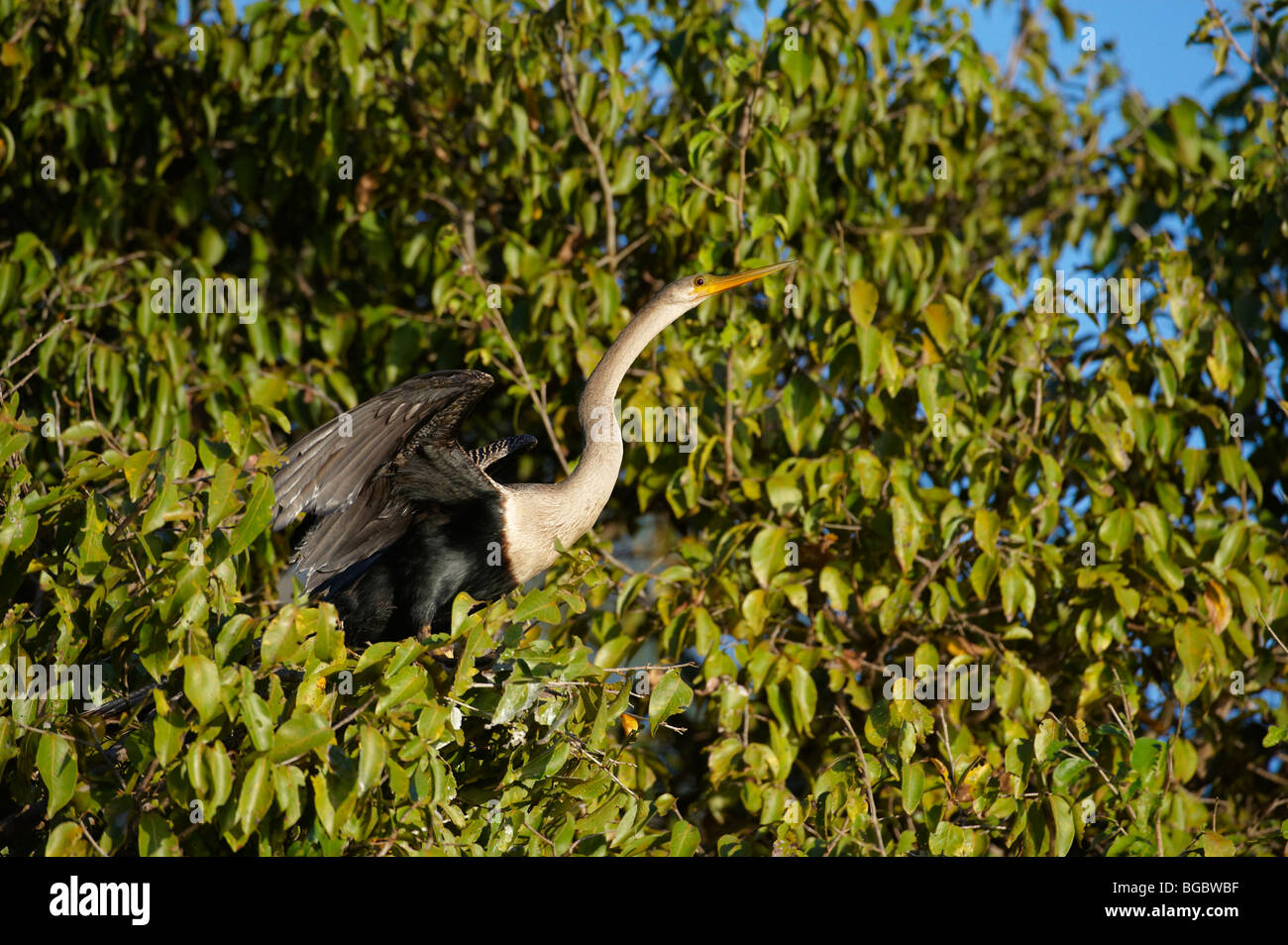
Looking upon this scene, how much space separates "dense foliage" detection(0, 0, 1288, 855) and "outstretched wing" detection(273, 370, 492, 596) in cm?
21

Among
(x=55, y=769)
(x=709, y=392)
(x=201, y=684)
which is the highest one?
(x=709, y=392)

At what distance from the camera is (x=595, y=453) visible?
3623 mm

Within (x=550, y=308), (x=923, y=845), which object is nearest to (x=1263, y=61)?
(x=550, y=308)

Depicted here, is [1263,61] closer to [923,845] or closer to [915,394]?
[915,394]

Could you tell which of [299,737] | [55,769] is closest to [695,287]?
[299,737]

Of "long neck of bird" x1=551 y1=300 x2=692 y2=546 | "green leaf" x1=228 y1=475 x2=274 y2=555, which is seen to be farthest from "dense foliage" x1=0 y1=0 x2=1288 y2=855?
"long neck of bird" x1=551 y1=300 x2=692 y2=546

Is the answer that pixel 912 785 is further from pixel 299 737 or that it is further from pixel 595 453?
pixel 595 453

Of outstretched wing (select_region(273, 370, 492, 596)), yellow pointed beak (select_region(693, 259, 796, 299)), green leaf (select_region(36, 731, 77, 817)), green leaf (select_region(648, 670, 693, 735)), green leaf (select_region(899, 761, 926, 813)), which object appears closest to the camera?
green leaf (select_region(36, 731, 77, 817))

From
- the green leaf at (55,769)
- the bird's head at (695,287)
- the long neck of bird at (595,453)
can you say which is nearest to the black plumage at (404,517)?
the long neck of bird at (595,453)

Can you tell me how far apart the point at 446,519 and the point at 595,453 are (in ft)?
1.58

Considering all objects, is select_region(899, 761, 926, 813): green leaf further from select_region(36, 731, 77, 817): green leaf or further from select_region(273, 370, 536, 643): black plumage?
select_region(36, 731, 77, 817): green leaf

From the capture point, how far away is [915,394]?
13.2 ft

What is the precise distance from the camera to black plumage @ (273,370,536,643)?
3334 mm

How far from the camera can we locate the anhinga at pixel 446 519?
3541 millimetres
